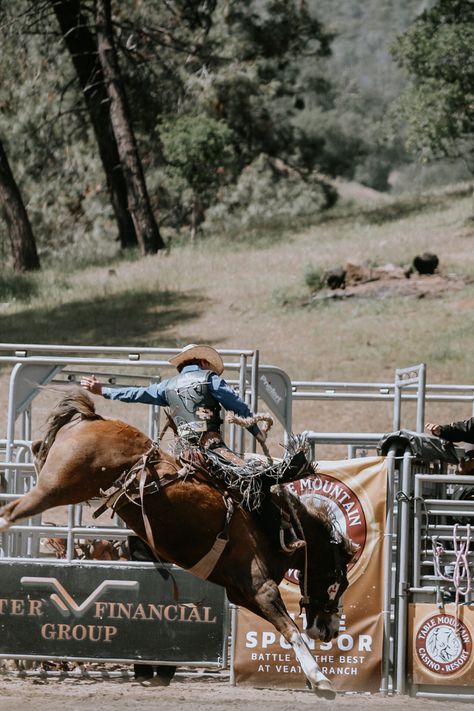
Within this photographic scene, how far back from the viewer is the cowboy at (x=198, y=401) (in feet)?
28.6

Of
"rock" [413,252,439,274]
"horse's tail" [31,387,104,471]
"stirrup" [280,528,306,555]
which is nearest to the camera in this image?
"horse's tail" [31,387,104,471]

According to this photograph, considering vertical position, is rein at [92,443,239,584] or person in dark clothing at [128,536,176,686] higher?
rein at [92,443,239,584]

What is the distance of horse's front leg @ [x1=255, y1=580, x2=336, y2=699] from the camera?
26.7 ft

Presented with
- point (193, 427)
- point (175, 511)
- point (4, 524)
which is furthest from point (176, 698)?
point (4, 524)

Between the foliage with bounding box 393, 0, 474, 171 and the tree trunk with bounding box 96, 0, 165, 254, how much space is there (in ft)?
25.3

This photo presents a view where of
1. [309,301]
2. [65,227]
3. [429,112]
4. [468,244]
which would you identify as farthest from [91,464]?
[65,227]

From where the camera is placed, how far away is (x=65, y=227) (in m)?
48.2

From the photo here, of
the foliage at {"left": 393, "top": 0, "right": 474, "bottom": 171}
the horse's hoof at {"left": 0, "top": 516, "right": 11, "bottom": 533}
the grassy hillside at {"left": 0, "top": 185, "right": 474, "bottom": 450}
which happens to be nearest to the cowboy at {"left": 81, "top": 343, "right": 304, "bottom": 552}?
the horse's hoof at {"left": 0, "top": 516, "right": 11, "bottom": 533}

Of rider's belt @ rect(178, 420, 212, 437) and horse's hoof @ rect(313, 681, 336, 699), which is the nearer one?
horse's hoof @ rect(313, 681, 336, 699)

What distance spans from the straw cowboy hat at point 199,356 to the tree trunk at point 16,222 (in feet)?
83.2

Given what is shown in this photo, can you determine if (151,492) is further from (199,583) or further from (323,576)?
(199,583)

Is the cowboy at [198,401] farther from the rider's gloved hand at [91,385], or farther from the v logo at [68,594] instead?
the v logo at [68,594]

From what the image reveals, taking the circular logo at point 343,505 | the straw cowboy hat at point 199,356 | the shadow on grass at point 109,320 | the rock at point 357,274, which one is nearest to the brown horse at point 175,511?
the circular logo at point 343,505

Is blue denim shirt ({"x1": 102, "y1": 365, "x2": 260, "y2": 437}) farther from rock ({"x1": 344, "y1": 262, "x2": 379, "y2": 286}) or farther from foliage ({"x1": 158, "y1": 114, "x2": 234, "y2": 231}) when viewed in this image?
foliage ({"x1": 158, "y1": 114, "x2": 234, "y2": 231})
